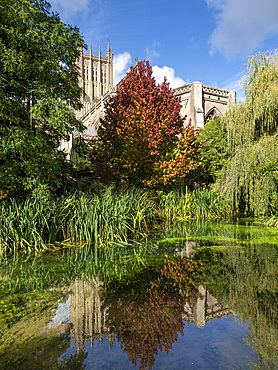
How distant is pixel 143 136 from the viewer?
8914 millimetres

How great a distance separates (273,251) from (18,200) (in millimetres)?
5698

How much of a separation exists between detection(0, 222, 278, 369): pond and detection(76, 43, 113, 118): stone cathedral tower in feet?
254

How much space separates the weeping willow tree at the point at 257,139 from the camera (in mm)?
8383

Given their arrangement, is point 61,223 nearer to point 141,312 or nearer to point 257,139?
point 141,312

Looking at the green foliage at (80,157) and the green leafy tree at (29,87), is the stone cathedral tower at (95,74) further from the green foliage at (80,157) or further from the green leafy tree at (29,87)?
the green leafy tree at (29,87)

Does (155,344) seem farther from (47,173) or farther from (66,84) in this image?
(66,84)

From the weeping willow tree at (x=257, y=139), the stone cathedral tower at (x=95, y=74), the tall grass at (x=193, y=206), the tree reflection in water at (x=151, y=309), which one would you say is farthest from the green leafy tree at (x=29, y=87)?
the stone cathedral tower at (x=95, y=74)

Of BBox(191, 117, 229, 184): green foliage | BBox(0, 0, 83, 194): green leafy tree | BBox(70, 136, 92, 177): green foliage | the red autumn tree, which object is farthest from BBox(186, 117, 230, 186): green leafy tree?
BBox(0, 0, 83, 194): green leafy tree

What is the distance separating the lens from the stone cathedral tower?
78.1 metres

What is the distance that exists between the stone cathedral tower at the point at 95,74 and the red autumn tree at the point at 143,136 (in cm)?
7047

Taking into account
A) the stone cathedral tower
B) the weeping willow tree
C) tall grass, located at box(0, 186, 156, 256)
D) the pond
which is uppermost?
the stone cathedral tower

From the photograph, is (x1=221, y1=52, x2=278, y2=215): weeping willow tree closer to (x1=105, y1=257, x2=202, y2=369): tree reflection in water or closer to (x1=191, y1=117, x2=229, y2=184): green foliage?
(x1=191, y1=117, x2=229, y2=184): green foliage

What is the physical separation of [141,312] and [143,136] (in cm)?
708

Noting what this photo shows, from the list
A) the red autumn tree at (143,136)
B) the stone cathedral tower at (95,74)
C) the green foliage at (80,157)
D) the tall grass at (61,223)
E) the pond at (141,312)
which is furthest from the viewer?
the stone cathedral tower at (95,74)
